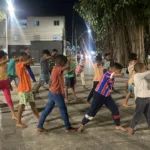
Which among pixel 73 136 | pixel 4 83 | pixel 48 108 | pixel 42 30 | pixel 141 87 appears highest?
pixel 42 30

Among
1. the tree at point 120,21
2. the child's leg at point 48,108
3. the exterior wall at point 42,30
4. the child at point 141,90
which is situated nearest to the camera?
the child at point 141,90

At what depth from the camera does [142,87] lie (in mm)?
5441

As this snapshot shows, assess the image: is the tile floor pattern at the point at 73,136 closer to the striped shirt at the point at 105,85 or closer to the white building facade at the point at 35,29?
the striped shirt at the point at 105,85

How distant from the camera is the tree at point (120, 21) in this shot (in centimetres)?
1770

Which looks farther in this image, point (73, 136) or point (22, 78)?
point (22, 78)

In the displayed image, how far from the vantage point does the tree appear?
17.7 m

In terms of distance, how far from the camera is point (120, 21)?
20078 millimetres

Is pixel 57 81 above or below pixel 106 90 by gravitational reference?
above

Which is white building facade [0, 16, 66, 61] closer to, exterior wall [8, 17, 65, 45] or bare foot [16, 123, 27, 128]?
exterior wall [8, 17, 65, 45]

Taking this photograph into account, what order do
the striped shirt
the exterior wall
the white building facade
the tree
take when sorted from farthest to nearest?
1. the exterior wall
2. the white building facade
3. the tree
4. the striped shirt

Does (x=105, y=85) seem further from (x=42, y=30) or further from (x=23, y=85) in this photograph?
(x=42, y=30)

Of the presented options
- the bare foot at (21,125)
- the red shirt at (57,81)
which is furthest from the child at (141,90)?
the bare foot at (21,125)

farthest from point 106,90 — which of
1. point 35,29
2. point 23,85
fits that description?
point 35,29

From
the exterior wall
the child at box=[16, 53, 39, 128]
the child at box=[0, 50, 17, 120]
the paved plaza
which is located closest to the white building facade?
the exterior wall
